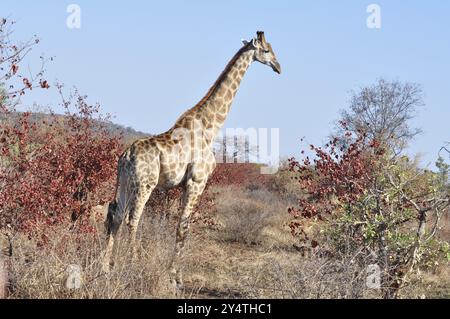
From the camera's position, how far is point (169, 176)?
923cm

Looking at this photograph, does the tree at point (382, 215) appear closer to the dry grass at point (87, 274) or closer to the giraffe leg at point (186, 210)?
the giraffe leg at point (186, 210)

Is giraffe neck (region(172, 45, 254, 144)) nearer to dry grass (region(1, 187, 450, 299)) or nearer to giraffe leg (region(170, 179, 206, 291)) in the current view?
giraffe leg (region(170, 179, 206, 291))

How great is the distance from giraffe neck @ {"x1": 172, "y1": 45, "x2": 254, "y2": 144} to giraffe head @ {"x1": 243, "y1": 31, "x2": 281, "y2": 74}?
95 mm

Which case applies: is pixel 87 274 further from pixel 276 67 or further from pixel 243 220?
pixel 243 220

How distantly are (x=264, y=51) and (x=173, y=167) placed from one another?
2.35m

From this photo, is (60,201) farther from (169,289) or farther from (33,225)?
(169,289)

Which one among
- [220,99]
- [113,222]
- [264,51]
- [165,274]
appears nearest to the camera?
[165,274]

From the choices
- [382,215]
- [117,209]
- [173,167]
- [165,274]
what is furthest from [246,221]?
[165,274]

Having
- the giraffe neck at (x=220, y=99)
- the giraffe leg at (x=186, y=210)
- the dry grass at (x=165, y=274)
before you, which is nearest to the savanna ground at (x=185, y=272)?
the dry grass at (x=165, y=274)

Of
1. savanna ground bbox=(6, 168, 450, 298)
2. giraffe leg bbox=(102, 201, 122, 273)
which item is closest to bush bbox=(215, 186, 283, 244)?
savanna ground bbox=(6, 168, 450, 298)

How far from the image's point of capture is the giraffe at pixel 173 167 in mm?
8992

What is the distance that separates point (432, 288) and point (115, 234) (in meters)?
4.69

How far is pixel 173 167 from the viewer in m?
9.19
